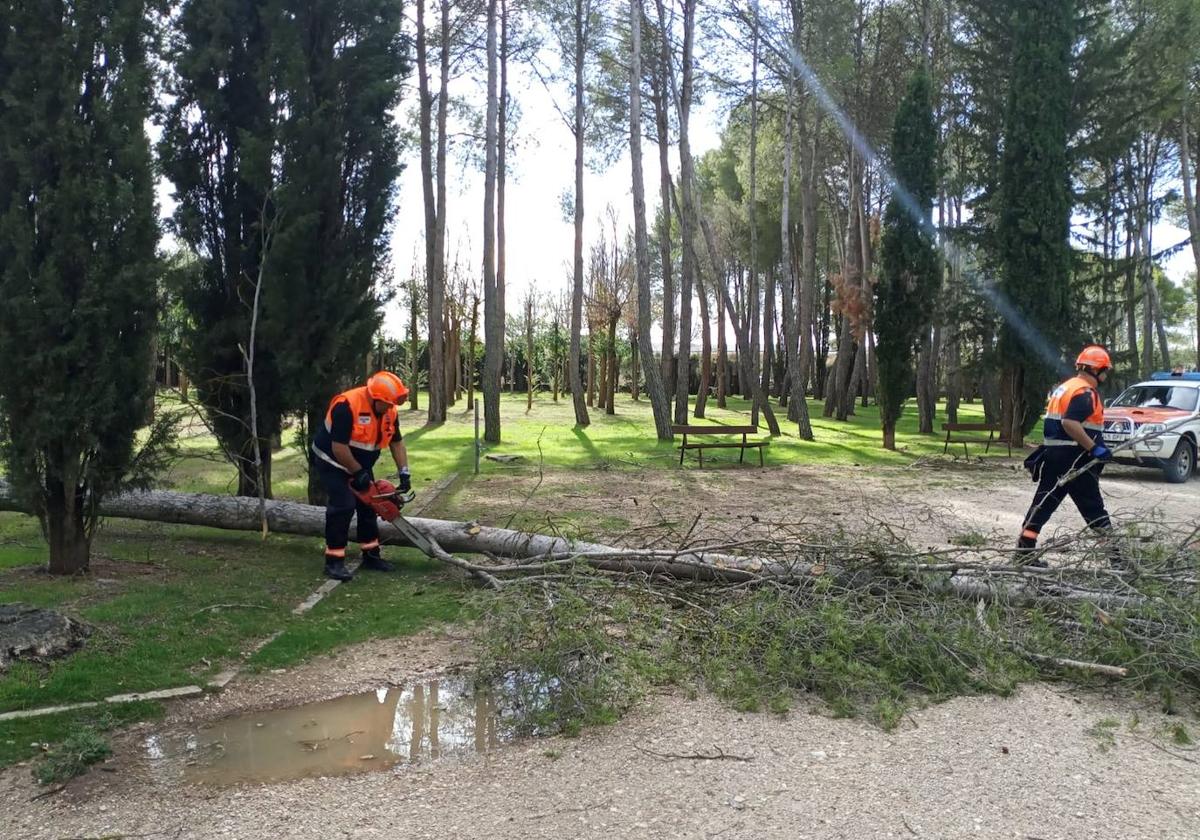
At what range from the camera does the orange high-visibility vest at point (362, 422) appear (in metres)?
7.91

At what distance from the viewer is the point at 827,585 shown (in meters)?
5.75

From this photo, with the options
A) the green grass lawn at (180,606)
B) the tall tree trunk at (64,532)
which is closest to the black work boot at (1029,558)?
the green grass lawn at (180,606)

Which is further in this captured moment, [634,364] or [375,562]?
[634,364]

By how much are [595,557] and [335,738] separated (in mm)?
2797

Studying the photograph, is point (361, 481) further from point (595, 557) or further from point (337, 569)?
point (595, 557)

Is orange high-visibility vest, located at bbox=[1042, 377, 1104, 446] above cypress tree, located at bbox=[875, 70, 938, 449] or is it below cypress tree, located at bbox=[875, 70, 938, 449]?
below

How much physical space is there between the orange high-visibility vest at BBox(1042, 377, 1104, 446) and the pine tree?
789 centimetres

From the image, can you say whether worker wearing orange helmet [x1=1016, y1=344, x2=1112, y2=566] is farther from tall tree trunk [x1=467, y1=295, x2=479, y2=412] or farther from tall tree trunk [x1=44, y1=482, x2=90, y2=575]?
tall tree trunk [x1=467, y1=295, x2=479, y2=412]

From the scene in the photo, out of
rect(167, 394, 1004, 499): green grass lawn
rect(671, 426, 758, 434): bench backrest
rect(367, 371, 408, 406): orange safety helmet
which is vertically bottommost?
rect(167, 394, 1004, 499): green grass lawn

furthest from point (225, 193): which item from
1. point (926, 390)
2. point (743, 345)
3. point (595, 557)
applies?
point (926, 390)

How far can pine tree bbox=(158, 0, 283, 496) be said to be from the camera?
974 centimetres

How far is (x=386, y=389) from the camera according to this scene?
7.89 m

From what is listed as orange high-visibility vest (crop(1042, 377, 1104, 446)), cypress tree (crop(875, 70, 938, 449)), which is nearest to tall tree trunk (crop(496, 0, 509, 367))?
cypress tree (crop(875, 70, 938, 449))

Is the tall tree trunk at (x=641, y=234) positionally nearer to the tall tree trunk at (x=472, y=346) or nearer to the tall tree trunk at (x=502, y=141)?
the tall tree trunk at (x=502, y=141)
